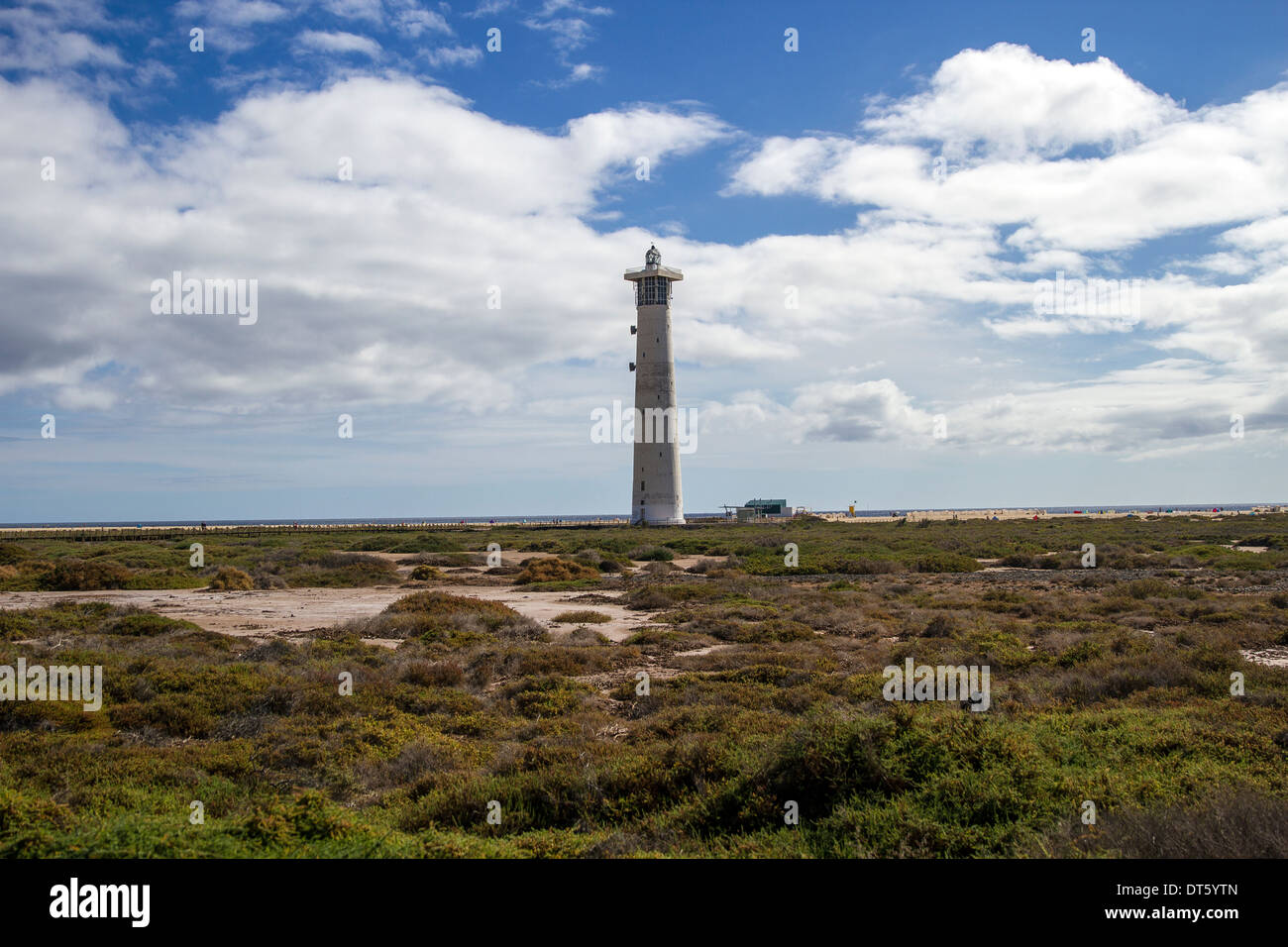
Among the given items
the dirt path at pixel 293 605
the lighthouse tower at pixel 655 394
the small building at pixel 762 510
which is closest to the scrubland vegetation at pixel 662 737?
the dirt path at pixel 293 605

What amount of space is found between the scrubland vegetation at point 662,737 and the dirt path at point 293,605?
1.52 metres

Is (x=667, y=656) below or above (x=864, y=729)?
below

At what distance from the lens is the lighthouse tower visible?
60.0m

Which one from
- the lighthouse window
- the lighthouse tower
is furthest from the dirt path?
the lighthouse window

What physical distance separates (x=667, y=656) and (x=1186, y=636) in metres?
10.2

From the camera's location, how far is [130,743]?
1028 cm

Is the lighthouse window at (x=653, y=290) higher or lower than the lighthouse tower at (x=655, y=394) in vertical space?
higher

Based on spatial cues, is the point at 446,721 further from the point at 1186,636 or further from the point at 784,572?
the point at 784,572

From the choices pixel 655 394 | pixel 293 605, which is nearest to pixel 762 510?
pixel 655 394

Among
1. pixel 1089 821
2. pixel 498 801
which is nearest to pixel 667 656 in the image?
pixel 498 801

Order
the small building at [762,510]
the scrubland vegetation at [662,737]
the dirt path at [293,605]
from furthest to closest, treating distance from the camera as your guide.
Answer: the small building at [762,510], the dirt path at [293,605], the scrubland vegetation at [662,737]

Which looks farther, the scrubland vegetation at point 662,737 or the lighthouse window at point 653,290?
the lighthouse window at point 653,290

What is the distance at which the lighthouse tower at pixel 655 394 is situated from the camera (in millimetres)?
59969

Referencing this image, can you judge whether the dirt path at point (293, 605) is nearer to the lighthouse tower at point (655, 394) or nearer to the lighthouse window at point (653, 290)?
the lighthouse tower at point (655, 394)
